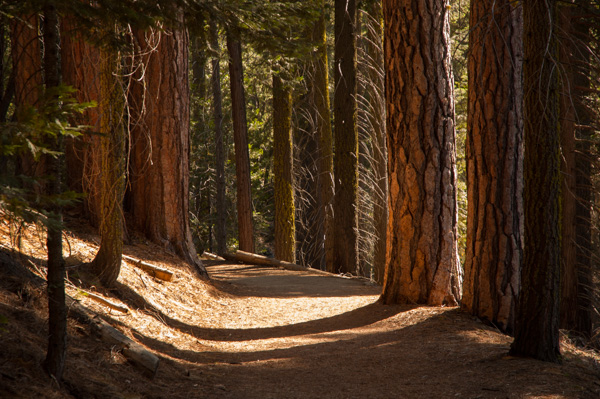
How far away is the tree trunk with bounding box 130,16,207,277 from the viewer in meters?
9.91

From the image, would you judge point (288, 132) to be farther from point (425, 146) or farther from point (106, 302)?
point (106, 302)

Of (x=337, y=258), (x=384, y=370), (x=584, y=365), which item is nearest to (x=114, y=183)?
(x=384, y=370)

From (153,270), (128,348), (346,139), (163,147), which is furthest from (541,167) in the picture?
(346,139)

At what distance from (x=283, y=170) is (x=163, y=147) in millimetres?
6580

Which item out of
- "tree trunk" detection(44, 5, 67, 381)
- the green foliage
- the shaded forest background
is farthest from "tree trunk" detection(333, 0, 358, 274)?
the green foliage

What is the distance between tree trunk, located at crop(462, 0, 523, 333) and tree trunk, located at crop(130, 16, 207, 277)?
5.60m

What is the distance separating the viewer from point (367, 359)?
5723mm

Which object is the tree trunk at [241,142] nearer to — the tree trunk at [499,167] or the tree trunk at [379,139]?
the tree trunk at [379,139]

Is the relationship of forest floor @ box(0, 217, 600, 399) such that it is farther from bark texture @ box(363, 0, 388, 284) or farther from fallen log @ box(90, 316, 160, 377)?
bark texture @ box(363, 0, 388, 284)

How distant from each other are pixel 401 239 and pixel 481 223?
1.29 meters

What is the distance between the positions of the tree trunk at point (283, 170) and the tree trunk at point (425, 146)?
8625mm

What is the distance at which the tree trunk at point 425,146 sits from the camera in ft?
24.4

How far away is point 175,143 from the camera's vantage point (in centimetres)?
1012

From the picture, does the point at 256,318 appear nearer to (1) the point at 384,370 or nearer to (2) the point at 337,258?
(1) the point at 384,370
